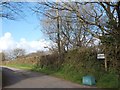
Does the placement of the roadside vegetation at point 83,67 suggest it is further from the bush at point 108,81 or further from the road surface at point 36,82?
the road surface at point 36,82

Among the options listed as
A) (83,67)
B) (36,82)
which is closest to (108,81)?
(83,67)

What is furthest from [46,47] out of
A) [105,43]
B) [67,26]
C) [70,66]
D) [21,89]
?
[21,89]

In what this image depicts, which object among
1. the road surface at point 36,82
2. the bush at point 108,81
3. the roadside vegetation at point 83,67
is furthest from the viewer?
the roadside vegetation at point 83,67

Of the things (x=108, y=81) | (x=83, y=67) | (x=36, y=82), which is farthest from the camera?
(x=83, y=67)

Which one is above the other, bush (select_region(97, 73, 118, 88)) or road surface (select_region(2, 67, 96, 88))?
bush (select_region(97, 73, 118, 88))

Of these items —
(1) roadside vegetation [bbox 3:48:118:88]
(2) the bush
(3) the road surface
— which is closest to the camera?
(2) the bush

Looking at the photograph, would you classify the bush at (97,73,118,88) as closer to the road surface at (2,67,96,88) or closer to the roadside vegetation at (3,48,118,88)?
the roadside vegetation at (3,48,118,88)

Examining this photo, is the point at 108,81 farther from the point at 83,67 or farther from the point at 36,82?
the point at 36,82

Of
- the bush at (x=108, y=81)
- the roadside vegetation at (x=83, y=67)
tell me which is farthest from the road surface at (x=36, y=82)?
the bush at (x=108, y=81)

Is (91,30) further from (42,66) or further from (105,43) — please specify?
(42,66)

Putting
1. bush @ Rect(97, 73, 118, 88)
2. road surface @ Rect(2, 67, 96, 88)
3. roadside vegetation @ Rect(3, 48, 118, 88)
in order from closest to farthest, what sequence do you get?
bush @ Rect(97, 73, 118, 88), road surface @ Rect(2, 67, 96, 88), roadside vegetation @ Rect(3, 48, 118, 88)

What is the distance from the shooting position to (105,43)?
22141 mm

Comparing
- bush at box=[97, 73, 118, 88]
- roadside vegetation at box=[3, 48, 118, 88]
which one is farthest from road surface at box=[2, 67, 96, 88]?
bush at box=[97, 73, 118, 88]

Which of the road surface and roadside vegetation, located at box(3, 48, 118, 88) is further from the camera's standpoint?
roadside vegetation, located at box(3, 48, 118, 88)
